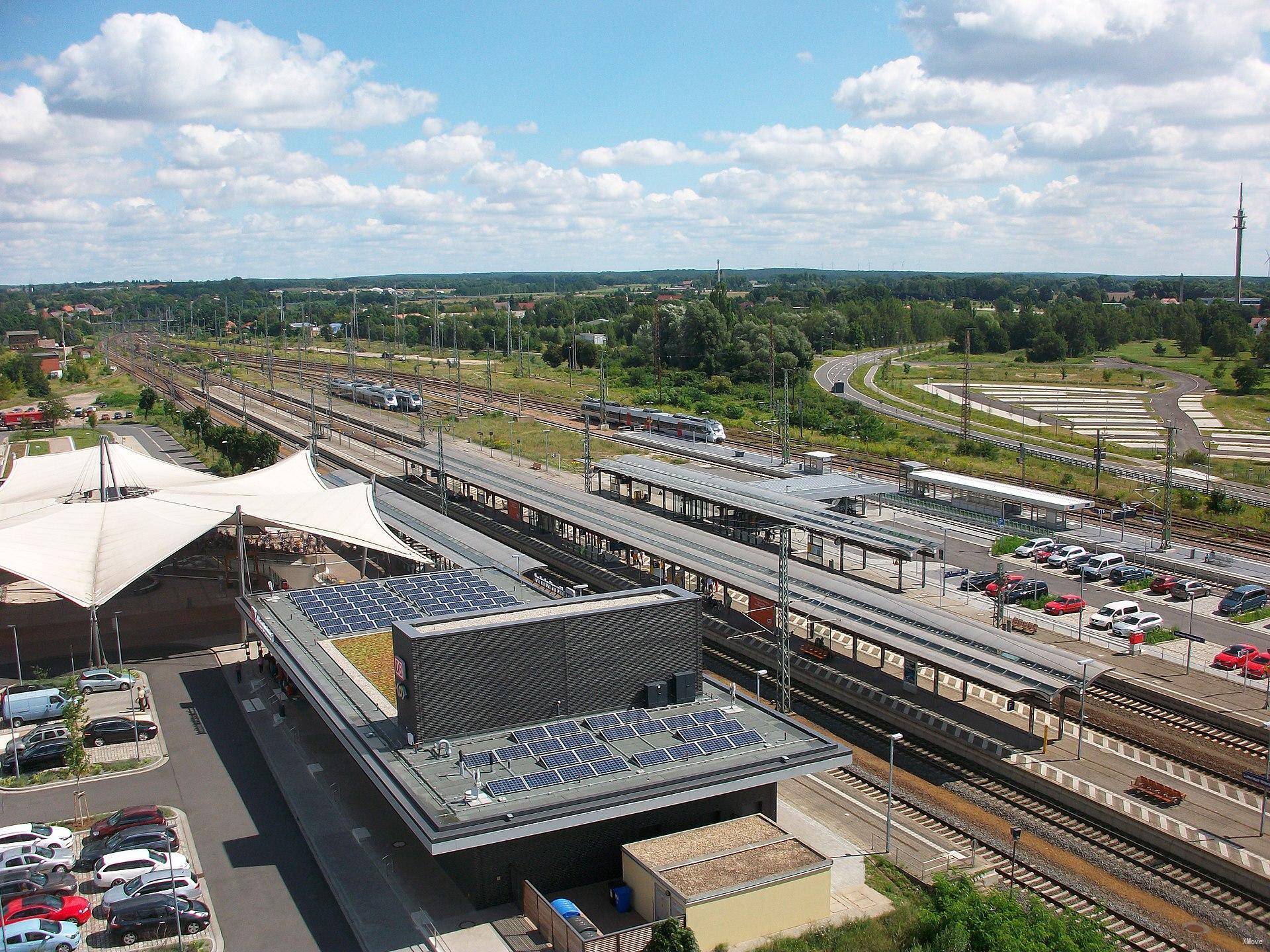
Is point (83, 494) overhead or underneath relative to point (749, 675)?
overhead

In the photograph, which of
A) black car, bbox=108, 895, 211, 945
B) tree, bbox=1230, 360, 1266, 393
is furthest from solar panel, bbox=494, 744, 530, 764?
tree, bbox=1230, 360, 1266, 393

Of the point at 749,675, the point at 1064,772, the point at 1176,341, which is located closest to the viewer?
the point at 1064,772

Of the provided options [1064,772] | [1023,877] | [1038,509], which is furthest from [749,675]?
[1038,509]

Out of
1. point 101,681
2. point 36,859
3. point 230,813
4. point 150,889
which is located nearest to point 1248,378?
point 101,681

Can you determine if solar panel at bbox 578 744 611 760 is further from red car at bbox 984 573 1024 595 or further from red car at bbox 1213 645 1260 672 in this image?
red car at bbox 984 573 1024 595

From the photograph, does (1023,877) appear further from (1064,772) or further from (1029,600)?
(1029,600)
